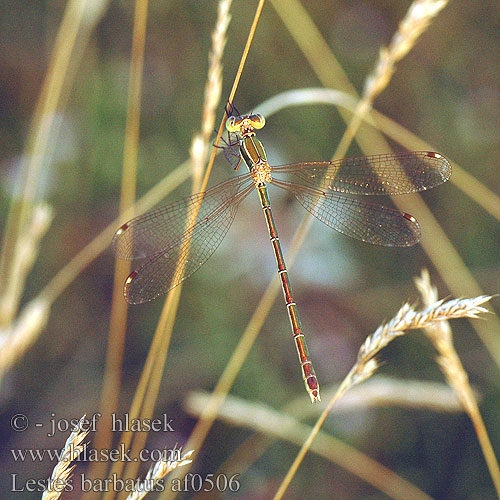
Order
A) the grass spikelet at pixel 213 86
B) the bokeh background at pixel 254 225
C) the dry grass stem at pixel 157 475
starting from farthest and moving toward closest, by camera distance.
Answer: the bokeh background at pixel 254 225, the grass spikelet at pixel 213 86, the dry grass stem at pixel 157 475

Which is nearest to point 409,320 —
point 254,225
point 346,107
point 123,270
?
point 346,107

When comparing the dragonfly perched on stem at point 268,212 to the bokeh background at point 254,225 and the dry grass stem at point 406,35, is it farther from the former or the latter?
the bokeh background at point 254,225

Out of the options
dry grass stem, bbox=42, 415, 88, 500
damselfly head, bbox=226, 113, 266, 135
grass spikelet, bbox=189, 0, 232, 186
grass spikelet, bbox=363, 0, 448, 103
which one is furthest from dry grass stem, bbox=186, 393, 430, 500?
grass spikelet, bbox=363, 0, 448, 103

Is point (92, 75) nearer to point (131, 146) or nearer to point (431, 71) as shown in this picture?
point (131, 146)

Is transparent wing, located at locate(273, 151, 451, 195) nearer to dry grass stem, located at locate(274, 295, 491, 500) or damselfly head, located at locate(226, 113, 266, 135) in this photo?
damselfly head, located at locate(226, 113, 266, 135)

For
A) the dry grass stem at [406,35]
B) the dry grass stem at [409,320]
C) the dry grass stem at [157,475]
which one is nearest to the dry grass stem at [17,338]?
the dry grass stem at [157,475]

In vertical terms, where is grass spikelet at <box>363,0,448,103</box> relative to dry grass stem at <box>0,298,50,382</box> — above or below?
above

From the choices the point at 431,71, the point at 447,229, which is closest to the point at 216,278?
the point at 447,229
